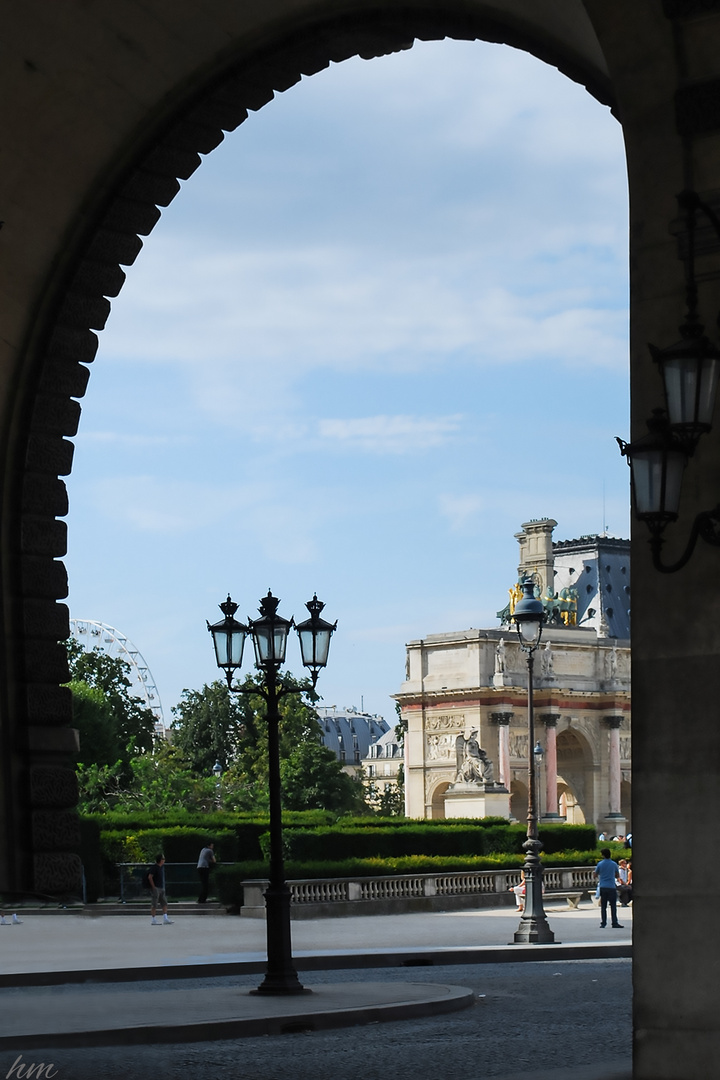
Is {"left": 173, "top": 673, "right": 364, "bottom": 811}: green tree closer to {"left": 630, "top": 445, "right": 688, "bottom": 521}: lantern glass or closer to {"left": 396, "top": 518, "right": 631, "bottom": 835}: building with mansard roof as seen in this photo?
{"left": 396, "top": 518, "right": 631, "bottom": 835}: building with mansard roof

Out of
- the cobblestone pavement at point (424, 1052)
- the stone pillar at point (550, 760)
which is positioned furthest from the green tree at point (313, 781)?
the cobblestone pavement at point (424, 1052)

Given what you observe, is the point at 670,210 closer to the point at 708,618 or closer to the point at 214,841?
the point at 708,618

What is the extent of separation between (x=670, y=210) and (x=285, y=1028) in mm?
7764

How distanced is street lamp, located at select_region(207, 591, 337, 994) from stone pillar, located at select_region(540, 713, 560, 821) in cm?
6613

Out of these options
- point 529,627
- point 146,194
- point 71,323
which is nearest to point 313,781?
point 529,627

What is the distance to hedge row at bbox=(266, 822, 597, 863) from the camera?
35406 mm

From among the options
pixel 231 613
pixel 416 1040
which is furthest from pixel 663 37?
pixel 231 613

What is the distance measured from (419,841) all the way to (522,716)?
44.4 meters

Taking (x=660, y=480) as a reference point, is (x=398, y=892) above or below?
below

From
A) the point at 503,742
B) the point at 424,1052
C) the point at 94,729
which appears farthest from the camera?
the point at 503,742

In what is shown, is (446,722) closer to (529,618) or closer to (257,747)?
(257,747)

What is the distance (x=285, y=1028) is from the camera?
12094mm

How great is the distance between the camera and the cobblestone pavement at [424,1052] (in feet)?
30.6

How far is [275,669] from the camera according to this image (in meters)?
15.9
